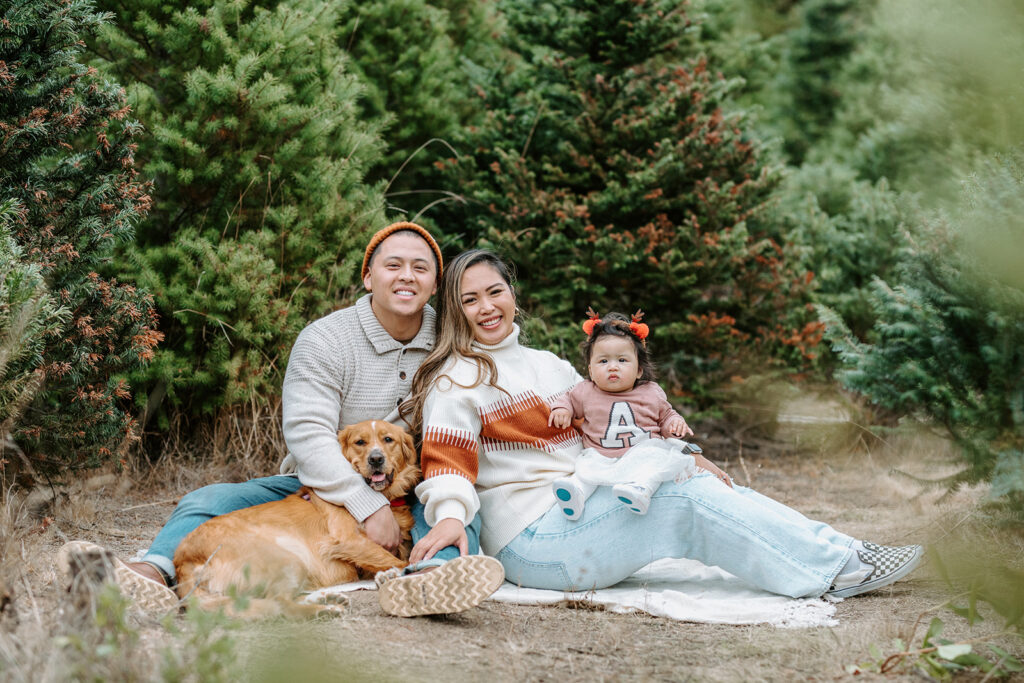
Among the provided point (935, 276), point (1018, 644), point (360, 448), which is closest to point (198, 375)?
point (360, 448)

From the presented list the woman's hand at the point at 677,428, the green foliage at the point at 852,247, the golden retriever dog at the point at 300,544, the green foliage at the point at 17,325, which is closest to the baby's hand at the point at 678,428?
the woman's hand at the point at 677,428

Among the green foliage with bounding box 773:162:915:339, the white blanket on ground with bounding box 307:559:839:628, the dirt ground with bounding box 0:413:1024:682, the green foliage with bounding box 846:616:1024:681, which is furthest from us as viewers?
the green foliage with bounding box 773:162:915:339

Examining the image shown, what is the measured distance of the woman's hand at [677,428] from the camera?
3492 millimetres

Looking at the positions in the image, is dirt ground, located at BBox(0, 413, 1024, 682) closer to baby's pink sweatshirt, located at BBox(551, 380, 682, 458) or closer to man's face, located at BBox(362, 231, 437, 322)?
baby's pink sweatshirt, located at BBox(551, 380, 682, 458)

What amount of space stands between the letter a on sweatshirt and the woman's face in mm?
592

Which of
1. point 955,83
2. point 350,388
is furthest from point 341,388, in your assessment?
point 955,83

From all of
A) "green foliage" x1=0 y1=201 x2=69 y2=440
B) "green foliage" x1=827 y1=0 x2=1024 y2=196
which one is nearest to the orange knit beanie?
"green foliage" x1=0 y1=201 x2=69 y2=440

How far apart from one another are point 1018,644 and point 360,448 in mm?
2368

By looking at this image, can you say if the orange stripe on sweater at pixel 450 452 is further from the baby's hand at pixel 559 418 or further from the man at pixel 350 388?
the baby's hand at pixel 559 418

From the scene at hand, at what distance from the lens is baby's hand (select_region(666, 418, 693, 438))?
3.49 metres

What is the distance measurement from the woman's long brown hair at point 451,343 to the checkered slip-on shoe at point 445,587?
940 millimetres

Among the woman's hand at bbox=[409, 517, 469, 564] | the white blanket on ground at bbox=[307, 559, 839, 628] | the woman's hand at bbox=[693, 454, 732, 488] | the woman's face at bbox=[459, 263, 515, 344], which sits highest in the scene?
the woman's face at bbox=[459, 263, 515, 344]

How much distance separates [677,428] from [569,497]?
1.92 ft

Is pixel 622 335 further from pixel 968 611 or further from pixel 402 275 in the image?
Answer: pixel 968 611
